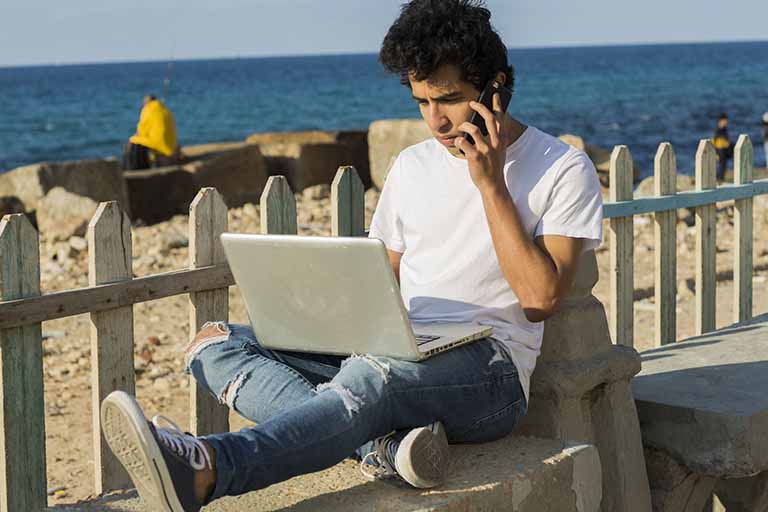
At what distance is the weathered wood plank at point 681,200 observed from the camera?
5.13 metres

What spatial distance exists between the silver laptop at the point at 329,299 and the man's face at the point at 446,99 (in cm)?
57

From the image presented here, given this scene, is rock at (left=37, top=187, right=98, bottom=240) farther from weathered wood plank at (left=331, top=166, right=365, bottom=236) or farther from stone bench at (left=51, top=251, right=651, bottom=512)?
stone bench at (left=51, top=251, right=651, bottom=512)

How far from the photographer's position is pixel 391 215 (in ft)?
11.9

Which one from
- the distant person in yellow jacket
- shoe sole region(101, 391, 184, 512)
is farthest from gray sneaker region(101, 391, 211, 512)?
the distant person in yellow jacket

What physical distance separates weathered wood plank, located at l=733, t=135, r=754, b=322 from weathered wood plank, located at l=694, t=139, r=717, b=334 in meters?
0.32

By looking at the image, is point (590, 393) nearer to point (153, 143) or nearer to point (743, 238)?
point (743, 238)

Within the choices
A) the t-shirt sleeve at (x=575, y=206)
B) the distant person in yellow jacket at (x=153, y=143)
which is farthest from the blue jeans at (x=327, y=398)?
the distant person in yellow jacket at (x=153, y=143)

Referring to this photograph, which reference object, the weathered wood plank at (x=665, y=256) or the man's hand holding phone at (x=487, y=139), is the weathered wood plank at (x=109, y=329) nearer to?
the man's hand holding phone at (x=487, y=139)

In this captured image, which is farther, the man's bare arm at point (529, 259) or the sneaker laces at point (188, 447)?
the man's bare arm at point (529, 259)

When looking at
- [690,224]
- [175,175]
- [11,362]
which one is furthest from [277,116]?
[11,362]

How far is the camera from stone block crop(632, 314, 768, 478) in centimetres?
355

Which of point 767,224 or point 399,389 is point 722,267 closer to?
point 767,224

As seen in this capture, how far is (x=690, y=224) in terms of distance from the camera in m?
12.1

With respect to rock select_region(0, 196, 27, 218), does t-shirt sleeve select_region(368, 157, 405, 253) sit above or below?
above
